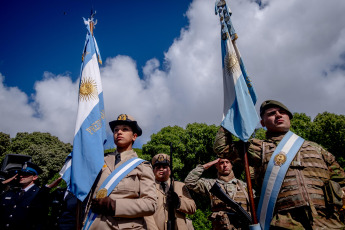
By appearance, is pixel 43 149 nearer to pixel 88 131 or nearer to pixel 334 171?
pixel 88 131

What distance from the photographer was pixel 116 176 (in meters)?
3.13

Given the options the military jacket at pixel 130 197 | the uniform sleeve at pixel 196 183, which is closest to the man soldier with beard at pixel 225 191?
the uniform sleeve at pixel 196 183

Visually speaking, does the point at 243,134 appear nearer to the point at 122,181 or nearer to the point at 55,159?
the point at 122,181

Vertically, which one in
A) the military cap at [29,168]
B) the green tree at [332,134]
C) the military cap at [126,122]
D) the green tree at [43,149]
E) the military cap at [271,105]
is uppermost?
the green tree at [43,149]

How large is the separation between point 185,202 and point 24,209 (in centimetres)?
356

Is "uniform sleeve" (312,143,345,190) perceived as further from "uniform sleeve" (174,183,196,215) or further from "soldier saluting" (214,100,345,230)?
"uniform sleeve" (174,183,196,215)

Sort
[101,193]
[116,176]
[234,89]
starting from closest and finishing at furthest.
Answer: [101,193], [116,176], [234,89]

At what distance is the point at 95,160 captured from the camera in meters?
3.33

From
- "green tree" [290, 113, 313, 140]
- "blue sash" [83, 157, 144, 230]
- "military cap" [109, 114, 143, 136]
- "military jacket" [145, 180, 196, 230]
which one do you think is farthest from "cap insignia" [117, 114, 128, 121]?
"green tree" [290, 113, 313, 140]

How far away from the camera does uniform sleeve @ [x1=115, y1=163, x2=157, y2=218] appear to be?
2.76 m

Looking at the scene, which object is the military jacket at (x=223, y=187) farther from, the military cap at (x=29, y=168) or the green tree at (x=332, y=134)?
the green tree at (x=332, y=134)

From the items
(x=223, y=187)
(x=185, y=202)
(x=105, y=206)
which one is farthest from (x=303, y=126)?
(x=105, y=206)

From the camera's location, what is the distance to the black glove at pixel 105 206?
2.69m

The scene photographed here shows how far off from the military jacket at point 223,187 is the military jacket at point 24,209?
3.49 m
